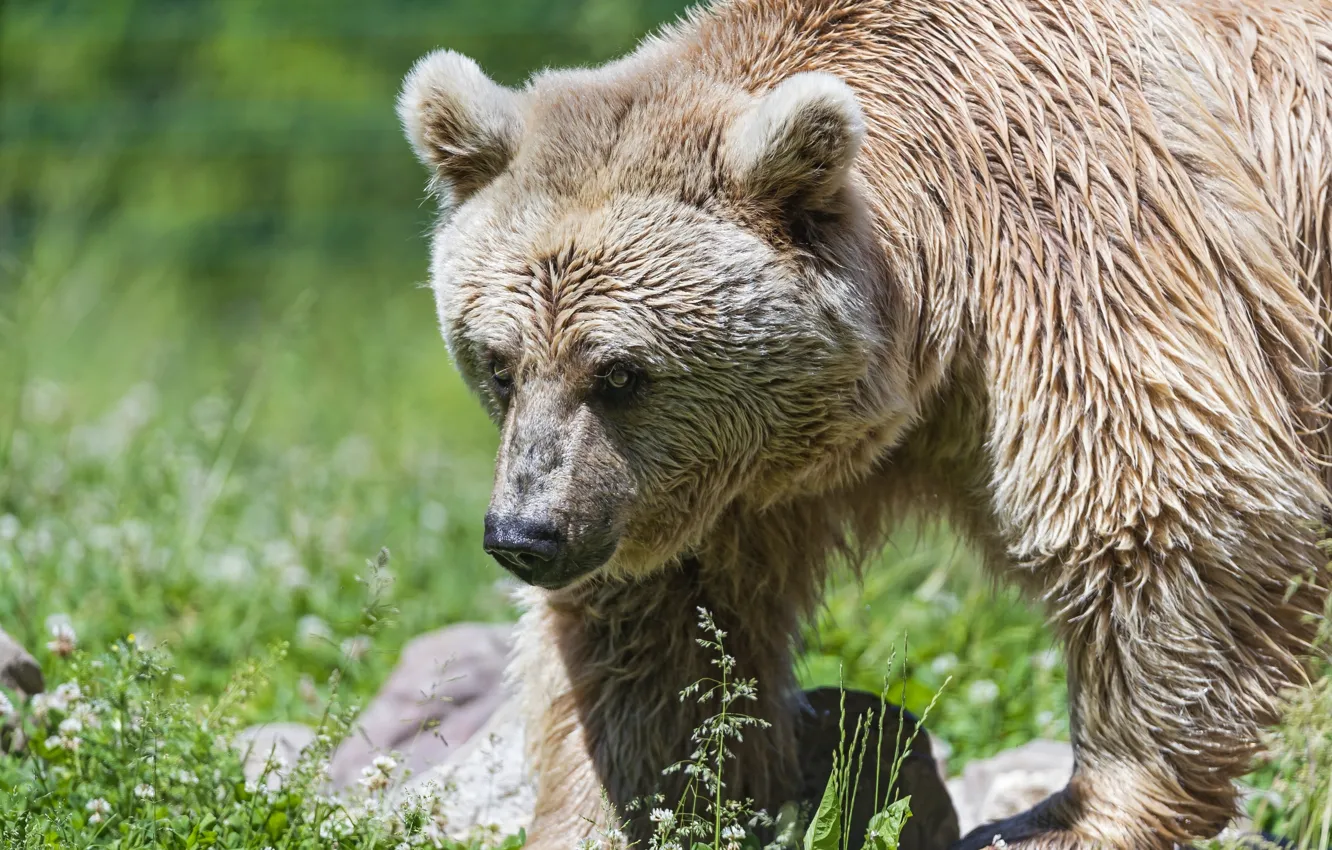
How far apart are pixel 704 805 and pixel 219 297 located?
903 centimetres

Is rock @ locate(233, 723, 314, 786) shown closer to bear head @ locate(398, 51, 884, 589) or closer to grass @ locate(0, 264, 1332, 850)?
→ grass @ locate(0, 264, 1332, 850)

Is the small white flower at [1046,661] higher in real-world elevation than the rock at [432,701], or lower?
lower

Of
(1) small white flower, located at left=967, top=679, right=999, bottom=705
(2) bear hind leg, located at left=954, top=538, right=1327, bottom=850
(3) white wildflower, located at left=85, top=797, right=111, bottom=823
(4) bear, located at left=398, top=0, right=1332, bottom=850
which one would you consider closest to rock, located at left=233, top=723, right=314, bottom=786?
(3) white wildflower, located at left=85, top=797, right=111, bottom=823

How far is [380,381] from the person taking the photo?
9953 millimetres

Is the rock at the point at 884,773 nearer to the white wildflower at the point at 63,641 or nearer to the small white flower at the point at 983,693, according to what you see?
the small white flower at the point at 983,693

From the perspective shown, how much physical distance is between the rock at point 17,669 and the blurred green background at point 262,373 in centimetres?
48

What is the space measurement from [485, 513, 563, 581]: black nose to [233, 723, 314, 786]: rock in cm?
119

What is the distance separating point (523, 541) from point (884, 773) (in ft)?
4.47

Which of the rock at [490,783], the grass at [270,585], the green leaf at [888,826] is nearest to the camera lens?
the green leaf at [888,826]

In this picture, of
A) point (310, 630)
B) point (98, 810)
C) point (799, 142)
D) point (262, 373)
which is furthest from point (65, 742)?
point (262, 373)

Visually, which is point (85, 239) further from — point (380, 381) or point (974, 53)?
point (974, 53)

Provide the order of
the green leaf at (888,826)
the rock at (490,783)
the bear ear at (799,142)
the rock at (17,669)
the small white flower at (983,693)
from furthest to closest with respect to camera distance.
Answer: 1. the small white flower at (983,693)
2. the rock at (490,783)
3. the rock at (17,669)
4. the bear ear at (799,142)
5. the green leaf at (888,826)

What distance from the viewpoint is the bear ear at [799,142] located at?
341 centimetres

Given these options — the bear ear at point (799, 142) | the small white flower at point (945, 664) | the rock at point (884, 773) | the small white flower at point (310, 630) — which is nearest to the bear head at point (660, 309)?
the bear ear at point (799, 142)
